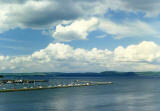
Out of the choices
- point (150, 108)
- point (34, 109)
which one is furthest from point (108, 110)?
point (34, 109)

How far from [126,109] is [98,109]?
382 inches

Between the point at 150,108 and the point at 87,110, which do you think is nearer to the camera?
the point at 87,110

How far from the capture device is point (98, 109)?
73750 millimetres

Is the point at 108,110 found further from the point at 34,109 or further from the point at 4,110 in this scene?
the point at 4,110

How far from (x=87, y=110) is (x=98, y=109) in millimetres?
4203

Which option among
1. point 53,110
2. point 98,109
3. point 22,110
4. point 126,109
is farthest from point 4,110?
point 126,109

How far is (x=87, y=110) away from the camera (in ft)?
236

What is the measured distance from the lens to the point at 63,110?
7200 centimetres

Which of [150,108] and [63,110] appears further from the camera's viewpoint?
[150,108]

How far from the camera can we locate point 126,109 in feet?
246

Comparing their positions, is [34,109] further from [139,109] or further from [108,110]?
[139,109]

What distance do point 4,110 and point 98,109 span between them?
31868mm

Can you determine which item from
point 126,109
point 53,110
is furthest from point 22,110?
point 126,109

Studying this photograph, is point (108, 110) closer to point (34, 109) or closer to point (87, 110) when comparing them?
point (87, 110)
